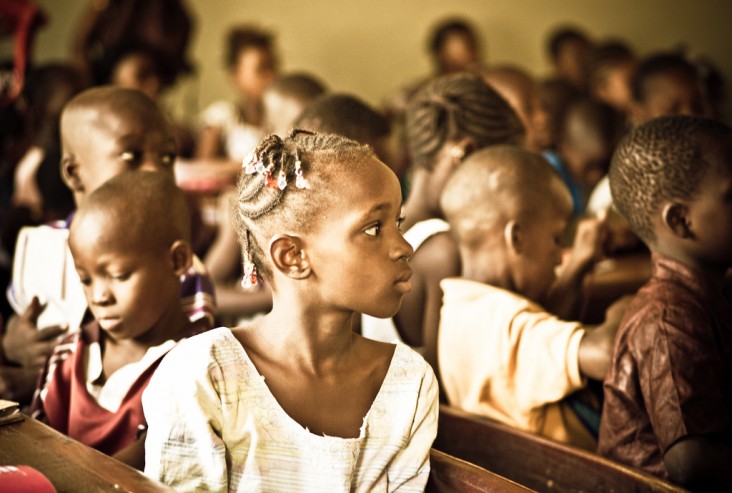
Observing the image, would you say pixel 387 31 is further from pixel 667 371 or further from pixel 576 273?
pixel 667 371

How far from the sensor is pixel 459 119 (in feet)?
8.95

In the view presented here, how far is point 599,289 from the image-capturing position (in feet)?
8.98

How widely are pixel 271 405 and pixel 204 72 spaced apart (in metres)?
6.10

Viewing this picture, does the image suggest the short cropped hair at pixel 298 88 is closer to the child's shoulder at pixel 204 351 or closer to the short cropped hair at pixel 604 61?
the child's shoulder at pixel 204 351

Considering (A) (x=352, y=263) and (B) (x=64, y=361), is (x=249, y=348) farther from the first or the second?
(B) (x=64, y=361)

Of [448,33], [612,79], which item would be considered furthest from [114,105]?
[448,33]

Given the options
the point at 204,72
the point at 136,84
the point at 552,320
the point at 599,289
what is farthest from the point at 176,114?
the point at 552,320

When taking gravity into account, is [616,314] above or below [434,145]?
below

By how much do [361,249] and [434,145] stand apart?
1.29 metres

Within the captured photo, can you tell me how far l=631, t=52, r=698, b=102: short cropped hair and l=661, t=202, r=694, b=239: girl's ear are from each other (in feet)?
9.35

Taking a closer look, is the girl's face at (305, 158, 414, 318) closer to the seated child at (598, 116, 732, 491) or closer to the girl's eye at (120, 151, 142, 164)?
the seated child at (598, 116, 732, 491)

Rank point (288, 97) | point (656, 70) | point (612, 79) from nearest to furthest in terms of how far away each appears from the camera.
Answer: point (288, 97)
point (656, 70)
point (612, 79)

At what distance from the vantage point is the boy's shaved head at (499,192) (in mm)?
2238

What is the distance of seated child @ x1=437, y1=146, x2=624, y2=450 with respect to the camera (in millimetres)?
1989
